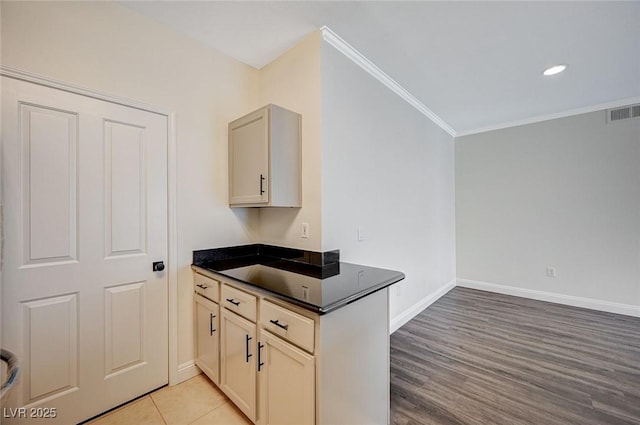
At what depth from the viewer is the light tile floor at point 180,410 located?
1.64m

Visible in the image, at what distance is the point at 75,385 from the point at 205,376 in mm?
806

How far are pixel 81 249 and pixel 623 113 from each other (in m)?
5.81

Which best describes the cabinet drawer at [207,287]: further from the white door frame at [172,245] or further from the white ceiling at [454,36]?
the white ceiling at [454,36]

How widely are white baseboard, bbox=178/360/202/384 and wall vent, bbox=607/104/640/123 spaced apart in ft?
18.1

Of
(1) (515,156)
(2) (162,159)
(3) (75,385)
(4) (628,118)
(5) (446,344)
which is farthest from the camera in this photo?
(1) (515,156)

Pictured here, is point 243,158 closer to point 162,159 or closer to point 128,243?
point 162,159

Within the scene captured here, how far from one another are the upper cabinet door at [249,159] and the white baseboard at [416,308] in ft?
6.64

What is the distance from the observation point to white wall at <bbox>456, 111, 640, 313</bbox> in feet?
10.8

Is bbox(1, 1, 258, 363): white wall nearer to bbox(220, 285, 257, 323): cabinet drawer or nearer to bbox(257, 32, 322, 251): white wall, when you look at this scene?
bbox(257, 32, 322, 251): white wall

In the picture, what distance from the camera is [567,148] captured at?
12.0 ft

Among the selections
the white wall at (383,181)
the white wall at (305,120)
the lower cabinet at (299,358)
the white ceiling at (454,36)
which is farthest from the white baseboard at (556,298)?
the white wall at (305,120)

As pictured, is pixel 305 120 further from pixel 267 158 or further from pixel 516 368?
pixel 516 368

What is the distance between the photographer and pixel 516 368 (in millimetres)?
2182

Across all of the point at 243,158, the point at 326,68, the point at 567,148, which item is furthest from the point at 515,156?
the point at 243,158
